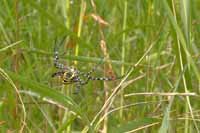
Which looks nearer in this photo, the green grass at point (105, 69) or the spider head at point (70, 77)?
Result: the green grass at point (105, 69)

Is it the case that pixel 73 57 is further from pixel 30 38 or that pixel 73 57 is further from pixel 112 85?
pixel 30 38

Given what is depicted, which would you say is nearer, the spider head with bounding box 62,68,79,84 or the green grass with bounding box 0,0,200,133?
the green grass with bounding box 0,0,200,133

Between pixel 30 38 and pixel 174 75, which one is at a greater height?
pixel 30 38

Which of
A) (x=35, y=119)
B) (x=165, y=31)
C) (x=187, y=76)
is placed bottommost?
(x=35, y=119)

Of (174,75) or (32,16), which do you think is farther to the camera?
(32,16)

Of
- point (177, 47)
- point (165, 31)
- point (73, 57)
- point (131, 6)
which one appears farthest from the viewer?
point (131, 6)

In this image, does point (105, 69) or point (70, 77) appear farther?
point (105, 69)

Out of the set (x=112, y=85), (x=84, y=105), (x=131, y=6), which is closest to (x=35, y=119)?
(x=84, y=105)

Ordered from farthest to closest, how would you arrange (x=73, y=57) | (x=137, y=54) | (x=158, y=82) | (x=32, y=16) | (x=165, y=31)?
(x=32, y=16) < (x=137, y=54) < (x=158, y=82) < (x=165, y=31) < (x=73, y=57)
